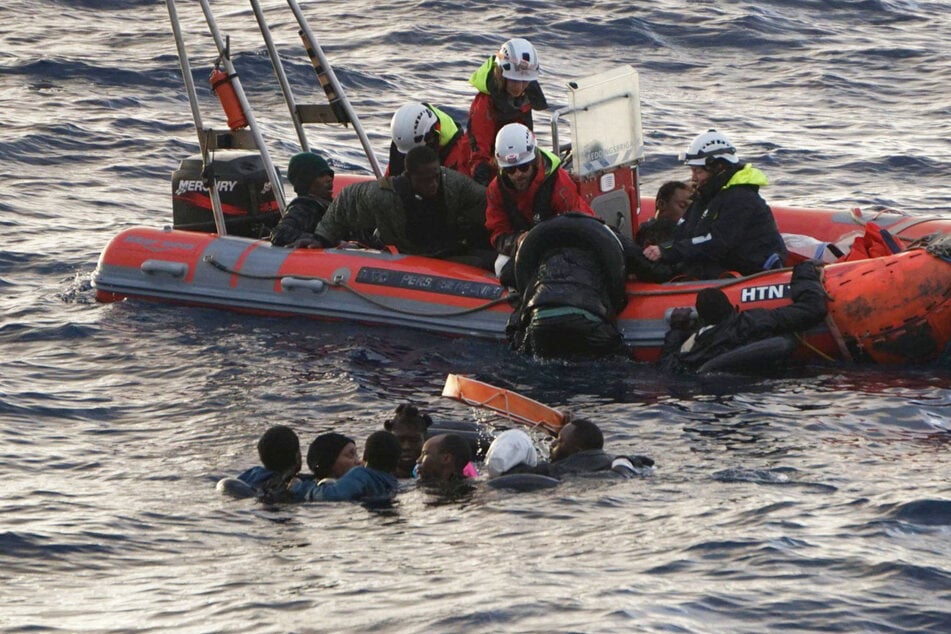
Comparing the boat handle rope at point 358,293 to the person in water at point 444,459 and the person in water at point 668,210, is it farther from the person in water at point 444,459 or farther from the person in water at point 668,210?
the person in water at point 444,459

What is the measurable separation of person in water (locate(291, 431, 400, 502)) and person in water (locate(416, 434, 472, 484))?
0.48 ft

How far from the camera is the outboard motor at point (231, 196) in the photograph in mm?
11391

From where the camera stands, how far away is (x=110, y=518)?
269 inches

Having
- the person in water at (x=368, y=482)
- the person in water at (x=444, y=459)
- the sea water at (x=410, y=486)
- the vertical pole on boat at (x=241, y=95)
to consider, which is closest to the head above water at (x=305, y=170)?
the vertical pole on boat at (x=241, y=95)

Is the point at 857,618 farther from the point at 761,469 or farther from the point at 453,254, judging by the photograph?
the point at 453,254

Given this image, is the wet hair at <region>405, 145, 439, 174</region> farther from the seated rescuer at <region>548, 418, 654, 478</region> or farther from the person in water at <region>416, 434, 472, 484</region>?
the person in water at <region>416, 434, 472, 484</region>

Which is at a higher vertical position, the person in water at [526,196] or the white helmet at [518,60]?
the white helmet at [518,60]

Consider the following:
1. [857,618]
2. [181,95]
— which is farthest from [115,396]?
[181,95]

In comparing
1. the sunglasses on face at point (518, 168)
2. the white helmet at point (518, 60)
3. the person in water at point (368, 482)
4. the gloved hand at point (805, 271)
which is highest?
the white helmet at point (518, 60)

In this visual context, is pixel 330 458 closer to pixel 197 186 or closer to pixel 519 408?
pixel 519 408

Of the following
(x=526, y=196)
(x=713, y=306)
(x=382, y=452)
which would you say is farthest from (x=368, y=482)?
(x=526, y=196)

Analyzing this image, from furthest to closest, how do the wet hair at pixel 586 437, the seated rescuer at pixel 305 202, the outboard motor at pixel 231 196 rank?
the outboard motor at pixel 231 196 → the seated rescuer at pixel 305 202 → the wet hair at pixel 586 437

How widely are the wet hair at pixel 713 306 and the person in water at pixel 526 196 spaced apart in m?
1.08

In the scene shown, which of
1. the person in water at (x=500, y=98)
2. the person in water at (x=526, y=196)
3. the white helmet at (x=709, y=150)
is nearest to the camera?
the white helmet at (x=709, y=150)
